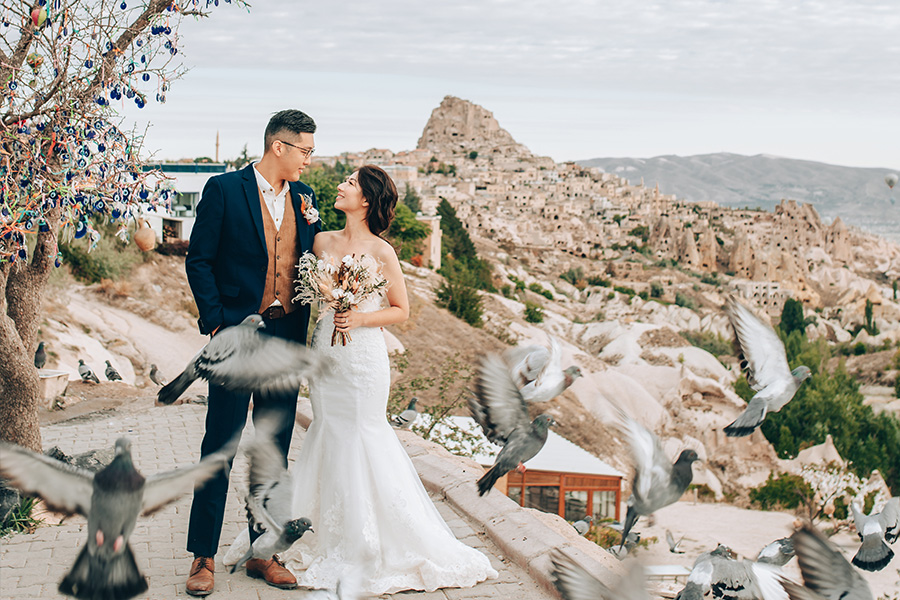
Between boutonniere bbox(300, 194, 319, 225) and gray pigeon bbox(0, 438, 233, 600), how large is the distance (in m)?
1.51

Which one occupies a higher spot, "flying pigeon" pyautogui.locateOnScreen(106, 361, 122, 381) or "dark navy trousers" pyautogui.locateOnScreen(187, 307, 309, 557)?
"dark navy trousers" pyautogui.locateOnScreen(187, 307, 309, 557)

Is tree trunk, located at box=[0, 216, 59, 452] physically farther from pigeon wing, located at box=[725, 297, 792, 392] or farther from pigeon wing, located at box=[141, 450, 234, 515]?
pigeon wing, located at box=[725, 297, 792, 392]

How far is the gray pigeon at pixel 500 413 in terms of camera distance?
412 cm

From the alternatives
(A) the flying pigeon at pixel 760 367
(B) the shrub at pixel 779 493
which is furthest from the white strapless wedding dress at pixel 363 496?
(B) the shrub at pixel 779 493

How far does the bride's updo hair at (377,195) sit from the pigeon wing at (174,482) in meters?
1.46

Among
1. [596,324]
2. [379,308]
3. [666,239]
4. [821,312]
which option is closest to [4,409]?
[379,308]

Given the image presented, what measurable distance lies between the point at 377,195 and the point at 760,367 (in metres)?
2.18

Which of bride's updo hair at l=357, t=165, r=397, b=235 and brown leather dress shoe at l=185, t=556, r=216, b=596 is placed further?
bride's updo hair at l=357, t=165, r=397, b=235

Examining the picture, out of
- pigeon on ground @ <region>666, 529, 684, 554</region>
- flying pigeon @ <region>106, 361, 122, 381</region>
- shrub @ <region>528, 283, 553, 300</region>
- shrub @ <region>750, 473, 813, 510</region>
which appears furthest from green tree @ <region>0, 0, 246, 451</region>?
shrub @ <region>528, 283, 553, 300</region>

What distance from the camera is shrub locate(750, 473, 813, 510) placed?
27.4 metres

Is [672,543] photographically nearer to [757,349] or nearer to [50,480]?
[757,349]

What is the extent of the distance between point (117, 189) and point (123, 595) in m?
3.28

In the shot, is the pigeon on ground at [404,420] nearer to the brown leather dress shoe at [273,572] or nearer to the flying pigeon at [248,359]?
the brown leather dress shoe at [273,572]

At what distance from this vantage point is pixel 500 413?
13.7ft
